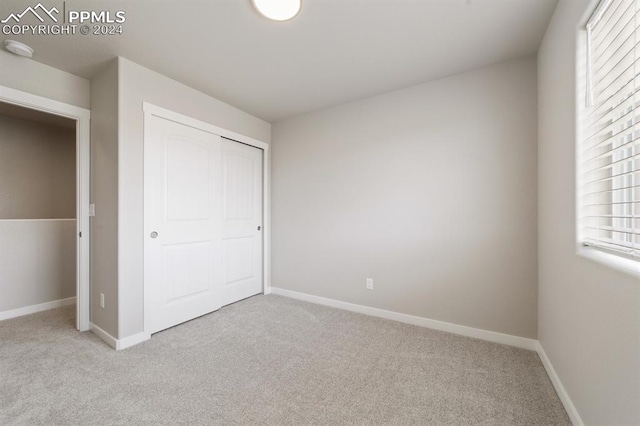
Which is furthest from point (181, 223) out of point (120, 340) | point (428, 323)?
point (428, 323)

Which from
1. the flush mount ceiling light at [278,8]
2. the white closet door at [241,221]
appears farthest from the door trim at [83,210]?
the flush mount ceiling light at [278,8]

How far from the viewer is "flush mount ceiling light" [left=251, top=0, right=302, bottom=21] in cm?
164

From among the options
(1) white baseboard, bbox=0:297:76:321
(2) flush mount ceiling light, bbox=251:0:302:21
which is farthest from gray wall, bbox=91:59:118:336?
(2) flush mount ceiling light, bbox=251:0:302:21

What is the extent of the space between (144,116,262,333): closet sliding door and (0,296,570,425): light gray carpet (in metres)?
0.37

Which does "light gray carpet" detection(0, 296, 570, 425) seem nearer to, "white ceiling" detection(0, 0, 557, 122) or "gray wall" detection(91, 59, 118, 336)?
"gray wall" detection(91, 59, 118, 336)

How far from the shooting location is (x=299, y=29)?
1912 mm

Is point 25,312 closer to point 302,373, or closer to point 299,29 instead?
point 302,373

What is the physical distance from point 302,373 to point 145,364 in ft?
3.86

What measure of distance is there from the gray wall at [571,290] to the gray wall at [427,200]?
186 mm

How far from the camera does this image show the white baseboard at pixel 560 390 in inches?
54.6

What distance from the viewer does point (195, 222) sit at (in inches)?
112

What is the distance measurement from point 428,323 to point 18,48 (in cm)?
413

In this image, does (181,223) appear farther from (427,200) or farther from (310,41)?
(427,200)

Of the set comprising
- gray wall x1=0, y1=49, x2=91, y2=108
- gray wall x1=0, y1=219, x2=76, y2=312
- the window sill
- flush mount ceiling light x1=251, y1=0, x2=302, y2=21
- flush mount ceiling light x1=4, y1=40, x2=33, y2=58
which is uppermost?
flush mount ceiling light x1=251, y1=0, x2=302, y2=21
